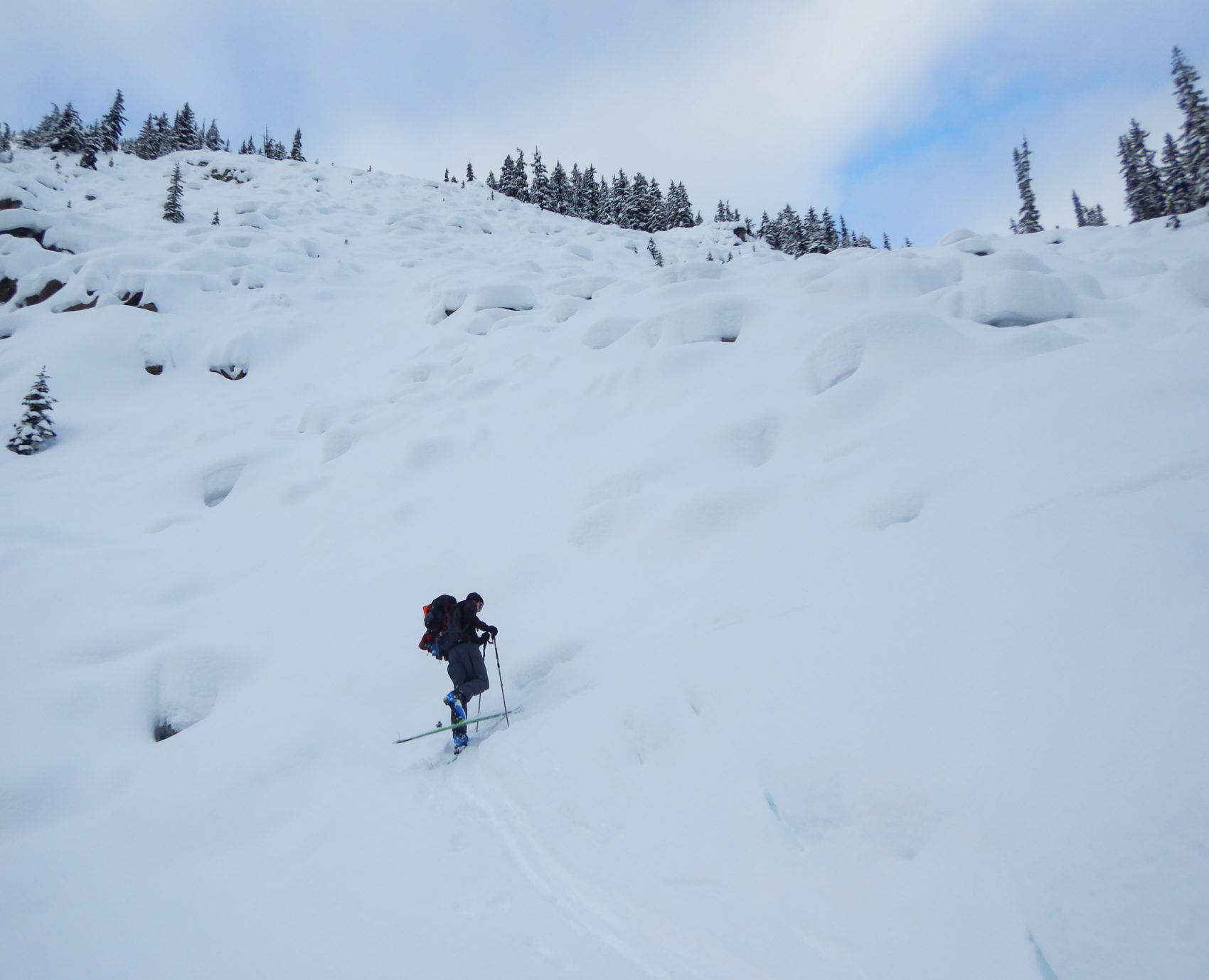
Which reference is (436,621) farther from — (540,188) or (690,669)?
(540,188)

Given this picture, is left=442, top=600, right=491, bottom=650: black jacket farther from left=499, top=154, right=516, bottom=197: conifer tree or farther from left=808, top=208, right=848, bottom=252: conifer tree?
left=499, top=154, right=516, bottom=197: conifer tree

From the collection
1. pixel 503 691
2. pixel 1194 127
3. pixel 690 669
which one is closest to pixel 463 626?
pixel 503 691

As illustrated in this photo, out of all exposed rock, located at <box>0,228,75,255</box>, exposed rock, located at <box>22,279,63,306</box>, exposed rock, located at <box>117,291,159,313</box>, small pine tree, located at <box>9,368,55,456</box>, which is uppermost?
exposed rock, located at <box>0,228,75,255</box>

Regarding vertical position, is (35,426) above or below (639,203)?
below

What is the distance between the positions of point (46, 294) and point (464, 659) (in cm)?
4005

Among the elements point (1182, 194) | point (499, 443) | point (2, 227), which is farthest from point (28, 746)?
point (1182, 194)

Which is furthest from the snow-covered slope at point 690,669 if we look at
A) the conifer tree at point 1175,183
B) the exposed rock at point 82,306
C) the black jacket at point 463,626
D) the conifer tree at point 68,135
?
the conifer tree at point 68,135

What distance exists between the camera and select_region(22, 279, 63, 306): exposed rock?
101ft

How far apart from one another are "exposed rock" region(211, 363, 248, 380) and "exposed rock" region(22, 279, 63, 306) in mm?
14169

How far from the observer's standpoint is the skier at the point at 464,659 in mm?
6367

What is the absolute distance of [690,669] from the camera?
18.0 feet

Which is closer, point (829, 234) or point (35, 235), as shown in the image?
point (35, 235)

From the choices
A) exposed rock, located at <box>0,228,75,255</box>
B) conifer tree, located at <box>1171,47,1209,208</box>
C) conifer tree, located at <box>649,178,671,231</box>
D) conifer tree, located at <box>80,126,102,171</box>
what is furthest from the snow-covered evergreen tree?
conifer tree, located at <box>80,126,102,171</box>

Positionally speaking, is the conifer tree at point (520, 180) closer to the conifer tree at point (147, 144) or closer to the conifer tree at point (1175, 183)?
the conifer tree at point (147, 144)
